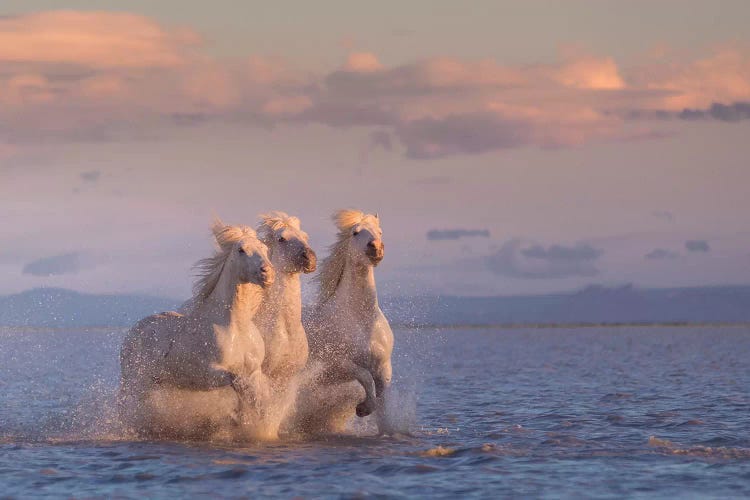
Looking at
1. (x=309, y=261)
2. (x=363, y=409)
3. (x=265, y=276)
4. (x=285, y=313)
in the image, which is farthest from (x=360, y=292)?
(x=265, y=276)

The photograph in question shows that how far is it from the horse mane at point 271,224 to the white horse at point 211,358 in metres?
0.64

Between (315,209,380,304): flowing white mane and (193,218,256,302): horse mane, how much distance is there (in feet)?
5.45

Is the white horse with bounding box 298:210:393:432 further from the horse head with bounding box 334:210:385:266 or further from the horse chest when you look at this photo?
the horse chest

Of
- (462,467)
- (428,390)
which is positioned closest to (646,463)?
(462,467)

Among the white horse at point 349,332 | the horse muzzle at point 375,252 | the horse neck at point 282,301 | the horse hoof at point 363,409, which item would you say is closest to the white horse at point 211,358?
the horse neck at point 282,301

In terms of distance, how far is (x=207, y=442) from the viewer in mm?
16750

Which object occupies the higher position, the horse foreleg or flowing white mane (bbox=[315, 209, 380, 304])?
flowing white mane (bbox=[315, 209, 380, 304])

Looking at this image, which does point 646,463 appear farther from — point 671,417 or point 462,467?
point 671,417

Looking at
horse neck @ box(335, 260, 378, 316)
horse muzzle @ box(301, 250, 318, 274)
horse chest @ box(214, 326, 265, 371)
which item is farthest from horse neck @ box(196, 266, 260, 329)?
horse neck @ box(335, 260, 378, 316)

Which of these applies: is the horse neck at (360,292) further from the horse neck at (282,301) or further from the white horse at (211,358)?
the white horse at (211,358)

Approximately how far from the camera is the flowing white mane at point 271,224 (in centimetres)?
1719

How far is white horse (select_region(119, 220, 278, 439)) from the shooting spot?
15.9m

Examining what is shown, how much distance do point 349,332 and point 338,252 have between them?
4.55 feet

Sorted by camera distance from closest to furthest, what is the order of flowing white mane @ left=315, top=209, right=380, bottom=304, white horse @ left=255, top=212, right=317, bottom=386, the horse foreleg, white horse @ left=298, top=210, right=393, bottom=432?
white horse @ left=255, top=212, right=317, bottom=386
the horse foreleg
white horse @ left=298, top=210, right=393, bottom=432
flowing white mane @ left=315, top=209, right=380, bottom=304
